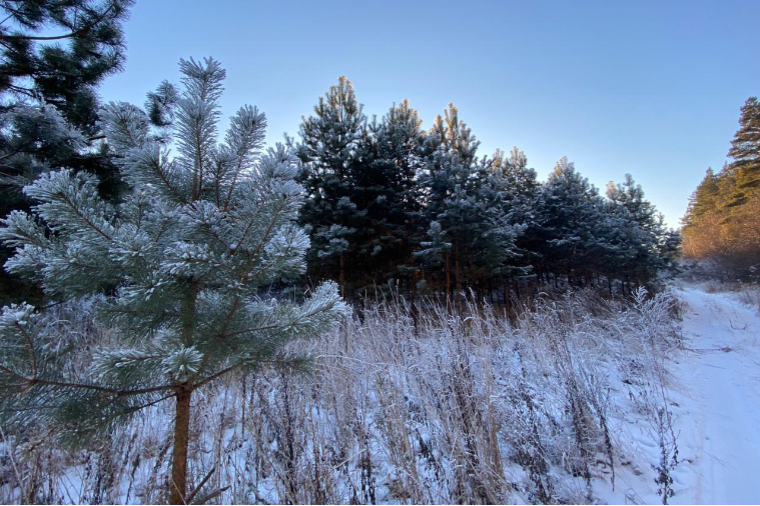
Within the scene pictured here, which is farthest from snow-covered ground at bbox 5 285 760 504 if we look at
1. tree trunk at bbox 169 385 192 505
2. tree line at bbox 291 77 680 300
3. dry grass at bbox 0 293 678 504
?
tree line at bbox 291 77 680 300

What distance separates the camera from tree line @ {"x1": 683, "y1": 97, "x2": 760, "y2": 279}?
40.2 feet

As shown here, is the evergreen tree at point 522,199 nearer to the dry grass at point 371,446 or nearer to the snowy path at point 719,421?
the snowy path at point 719,421

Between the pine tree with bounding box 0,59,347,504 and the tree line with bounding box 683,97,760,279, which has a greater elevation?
→ the tree line with bounding box 683,97,760,279

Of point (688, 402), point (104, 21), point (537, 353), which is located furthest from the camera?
point (104, 21)

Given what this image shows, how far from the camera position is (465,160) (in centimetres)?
870

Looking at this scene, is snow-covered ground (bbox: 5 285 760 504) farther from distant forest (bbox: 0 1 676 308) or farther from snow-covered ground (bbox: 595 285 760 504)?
distant forest (bbox: 0 1 676 308)

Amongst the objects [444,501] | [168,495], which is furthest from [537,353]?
[168,495]

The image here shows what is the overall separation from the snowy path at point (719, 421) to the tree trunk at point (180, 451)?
2.10m

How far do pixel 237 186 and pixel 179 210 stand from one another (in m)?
0.29

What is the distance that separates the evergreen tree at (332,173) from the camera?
7.63 metres

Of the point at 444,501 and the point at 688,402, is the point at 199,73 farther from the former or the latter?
the point at 688,402

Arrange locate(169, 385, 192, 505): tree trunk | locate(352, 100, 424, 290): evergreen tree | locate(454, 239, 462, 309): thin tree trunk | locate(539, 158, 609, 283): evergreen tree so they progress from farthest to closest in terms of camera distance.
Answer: locate(539, 158, 609, 283): evergreen tree
locate(352, 100, 424, 290): evergreen tree
locate(454, 239, 462, 309): thin tree trunk
locate(169, 385, 192, 505): tree trunk

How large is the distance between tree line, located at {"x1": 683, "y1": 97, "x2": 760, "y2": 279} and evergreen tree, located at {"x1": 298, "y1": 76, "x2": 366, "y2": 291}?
14.5m

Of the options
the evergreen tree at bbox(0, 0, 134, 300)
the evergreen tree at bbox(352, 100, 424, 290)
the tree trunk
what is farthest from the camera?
the evergreen tree at bbox(352, 100, 424, 290)
